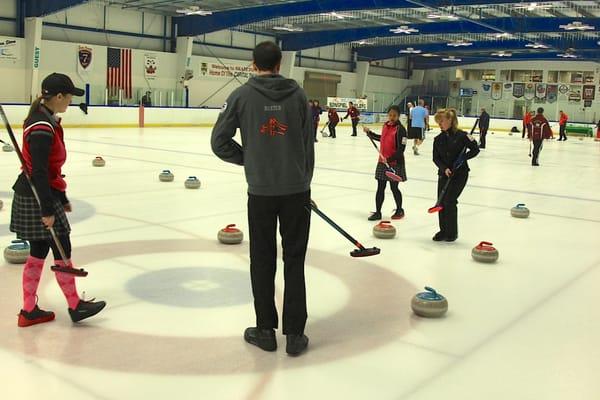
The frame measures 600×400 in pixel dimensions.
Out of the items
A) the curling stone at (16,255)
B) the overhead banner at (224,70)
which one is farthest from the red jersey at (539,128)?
the overhead banner at (224,70)

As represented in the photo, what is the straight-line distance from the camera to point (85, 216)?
752 cm

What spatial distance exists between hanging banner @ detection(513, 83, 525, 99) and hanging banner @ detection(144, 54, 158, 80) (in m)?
28.6

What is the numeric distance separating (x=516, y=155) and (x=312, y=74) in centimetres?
2271

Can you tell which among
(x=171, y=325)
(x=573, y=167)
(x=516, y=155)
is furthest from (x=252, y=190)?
(x=516, y=155)

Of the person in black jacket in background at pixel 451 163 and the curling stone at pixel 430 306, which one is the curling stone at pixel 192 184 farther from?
the curling stone at pixel 430 306

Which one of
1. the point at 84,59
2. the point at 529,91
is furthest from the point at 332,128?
the point at 529,91

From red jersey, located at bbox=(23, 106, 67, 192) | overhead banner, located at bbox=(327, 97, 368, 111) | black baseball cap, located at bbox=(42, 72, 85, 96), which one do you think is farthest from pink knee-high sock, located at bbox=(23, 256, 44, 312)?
overhead banner, located at bbox=(327, 97, 368, 111)

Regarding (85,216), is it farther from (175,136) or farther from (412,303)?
(175,136)

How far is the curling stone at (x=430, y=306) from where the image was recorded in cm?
436

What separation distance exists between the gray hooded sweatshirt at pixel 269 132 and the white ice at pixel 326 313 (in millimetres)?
977

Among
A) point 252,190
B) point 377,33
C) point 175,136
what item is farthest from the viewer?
point 377,33

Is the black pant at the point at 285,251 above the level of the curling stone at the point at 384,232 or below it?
above

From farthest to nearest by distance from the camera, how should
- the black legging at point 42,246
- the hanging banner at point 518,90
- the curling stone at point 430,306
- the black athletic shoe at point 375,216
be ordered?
the hanging banner at point 518,90, the black athletic shoe at point 375,216, the curling stone at point 430,306, the black legging at point 42,246

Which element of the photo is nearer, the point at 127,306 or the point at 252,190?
the point at 252,190
